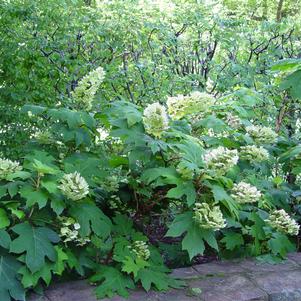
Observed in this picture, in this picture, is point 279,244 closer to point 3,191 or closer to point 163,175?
point 163,175

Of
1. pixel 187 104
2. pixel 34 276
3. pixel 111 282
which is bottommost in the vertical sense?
pixel 111 282

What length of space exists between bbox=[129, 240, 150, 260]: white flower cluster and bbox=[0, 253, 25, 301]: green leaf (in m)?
0.63

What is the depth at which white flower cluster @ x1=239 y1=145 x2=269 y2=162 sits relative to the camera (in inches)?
122

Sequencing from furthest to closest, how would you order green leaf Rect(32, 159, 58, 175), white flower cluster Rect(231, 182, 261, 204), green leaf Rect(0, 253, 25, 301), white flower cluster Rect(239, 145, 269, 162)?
white flower cluster Rect(239, 145, 269, 162), white flower cluster Rect(231, 182, 261, 204), green leaf Rect(32, 159, 58, 175), green leaf Rect(0, 253, 25, 301)

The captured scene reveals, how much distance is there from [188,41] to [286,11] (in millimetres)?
4168

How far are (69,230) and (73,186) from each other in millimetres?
221

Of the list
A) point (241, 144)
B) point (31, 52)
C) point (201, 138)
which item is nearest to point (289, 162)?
point (241, 144)

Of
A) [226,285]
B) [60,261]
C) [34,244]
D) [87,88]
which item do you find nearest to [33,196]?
[34,244]

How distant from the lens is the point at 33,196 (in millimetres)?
2330

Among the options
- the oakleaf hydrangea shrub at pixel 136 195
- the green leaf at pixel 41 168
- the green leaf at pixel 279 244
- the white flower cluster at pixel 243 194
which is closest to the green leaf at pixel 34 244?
the oakleaf hydrangea shrub at pixel 136 195

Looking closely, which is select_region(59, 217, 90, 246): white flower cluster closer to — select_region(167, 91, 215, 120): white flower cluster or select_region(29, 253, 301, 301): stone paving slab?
select_region(29, 253, 301, 301): stone paving slab

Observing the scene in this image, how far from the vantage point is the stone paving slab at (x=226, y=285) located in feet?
8.02

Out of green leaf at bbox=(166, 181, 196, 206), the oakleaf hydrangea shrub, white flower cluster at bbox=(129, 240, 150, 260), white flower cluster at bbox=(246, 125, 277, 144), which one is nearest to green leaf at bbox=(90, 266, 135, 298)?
the oakleaf hydrangea shrub

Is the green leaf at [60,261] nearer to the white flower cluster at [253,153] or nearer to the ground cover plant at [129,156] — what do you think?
the ground cover plant at [129,156]
